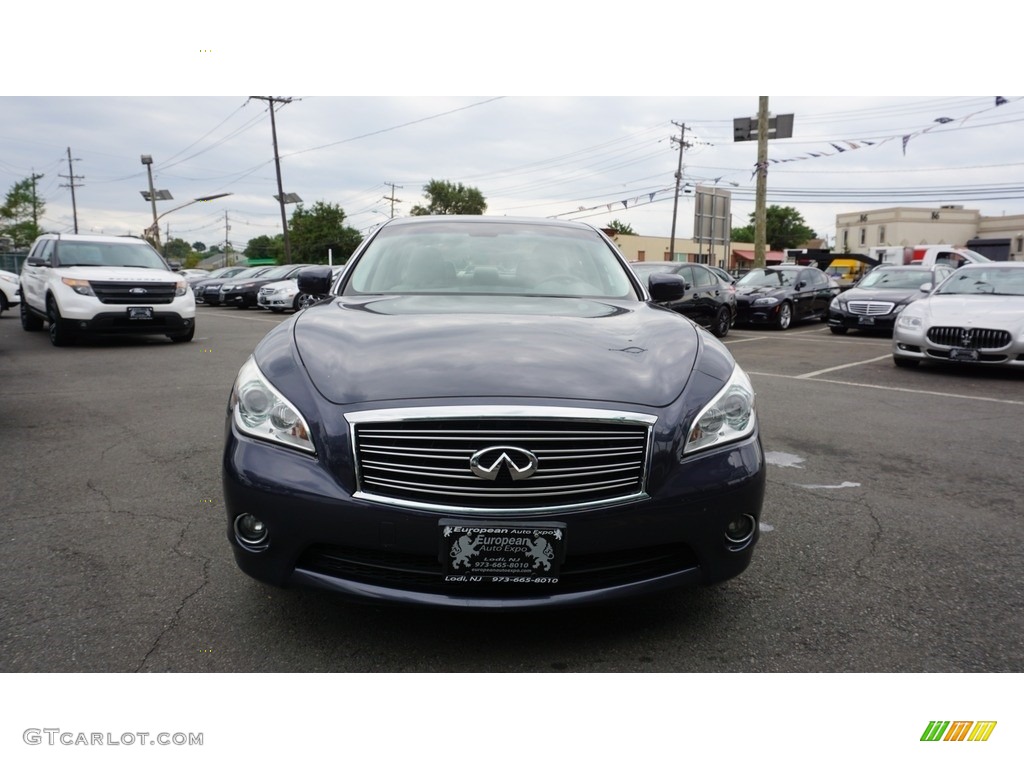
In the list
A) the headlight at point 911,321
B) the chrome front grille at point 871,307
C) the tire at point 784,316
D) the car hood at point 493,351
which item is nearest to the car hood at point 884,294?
the chrome front grille at point 871,307

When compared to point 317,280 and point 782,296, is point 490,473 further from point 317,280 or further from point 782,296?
point 782,296

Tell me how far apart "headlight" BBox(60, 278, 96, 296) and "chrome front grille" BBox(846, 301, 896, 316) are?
13162 mm

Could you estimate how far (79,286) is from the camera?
11133 mm

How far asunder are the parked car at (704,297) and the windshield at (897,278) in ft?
9.87

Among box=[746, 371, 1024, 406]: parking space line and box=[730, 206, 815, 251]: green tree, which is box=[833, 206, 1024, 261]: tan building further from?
box=[746, 371, 1024, 406]: parking space line

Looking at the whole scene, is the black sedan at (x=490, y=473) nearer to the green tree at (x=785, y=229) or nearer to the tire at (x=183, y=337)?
the tire at (x=183, y=337)

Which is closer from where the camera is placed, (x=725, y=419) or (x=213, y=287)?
(x=725, y=419)

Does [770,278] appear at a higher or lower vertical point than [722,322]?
higher

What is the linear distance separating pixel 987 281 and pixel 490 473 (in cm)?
978

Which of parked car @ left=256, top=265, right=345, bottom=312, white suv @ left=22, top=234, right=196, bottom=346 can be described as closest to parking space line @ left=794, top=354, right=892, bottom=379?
white suv @ left=22, top=234, right=196, bottom=346

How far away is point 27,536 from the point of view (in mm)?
3418

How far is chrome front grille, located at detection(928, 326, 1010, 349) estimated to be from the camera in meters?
8.57

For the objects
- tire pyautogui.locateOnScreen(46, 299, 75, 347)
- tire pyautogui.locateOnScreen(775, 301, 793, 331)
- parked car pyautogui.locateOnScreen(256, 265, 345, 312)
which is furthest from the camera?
parked car pyautogui.locateOnScreen(256, 265, 345, 312)
